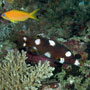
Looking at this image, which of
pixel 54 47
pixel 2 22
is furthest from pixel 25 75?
pixel 2 22

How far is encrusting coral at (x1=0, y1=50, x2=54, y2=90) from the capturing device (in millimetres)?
2904

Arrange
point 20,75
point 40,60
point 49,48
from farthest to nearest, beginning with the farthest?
1. point 49,48
2. point 40,60
3. point 20,75

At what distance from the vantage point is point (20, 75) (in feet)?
10.0

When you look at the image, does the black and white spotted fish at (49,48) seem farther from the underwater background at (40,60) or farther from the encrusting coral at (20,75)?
Result: the encrusting coral at (20,75)

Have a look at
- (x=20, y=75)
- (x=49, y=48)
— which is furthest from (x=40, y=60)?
(x=20, y=75)

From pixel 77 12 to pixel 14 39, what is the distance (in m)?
4.72

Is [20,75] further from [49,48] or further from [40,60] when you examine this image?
[49,48]

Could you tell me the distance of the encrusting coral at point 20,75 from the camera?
2.90 m

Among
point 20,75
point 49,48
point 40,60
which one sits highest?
point 49,48

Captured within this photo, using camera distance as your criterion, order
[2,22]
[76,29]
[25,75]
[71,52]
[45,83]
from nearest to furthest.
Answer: [25,75] < [45,83] < [71,52] < [2,22] < [76,29]

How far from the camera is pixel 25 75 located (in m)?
2.94

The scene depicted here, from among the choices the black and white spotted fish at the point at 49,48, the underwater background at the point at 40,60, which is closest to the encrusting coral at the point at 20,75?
the underwater background at the point at 40,60

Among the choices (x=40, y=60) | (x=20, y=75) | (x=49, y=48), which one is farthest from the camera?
(x=49, y=48)

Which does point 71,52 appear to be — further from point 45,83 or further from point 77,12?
point 77,12
